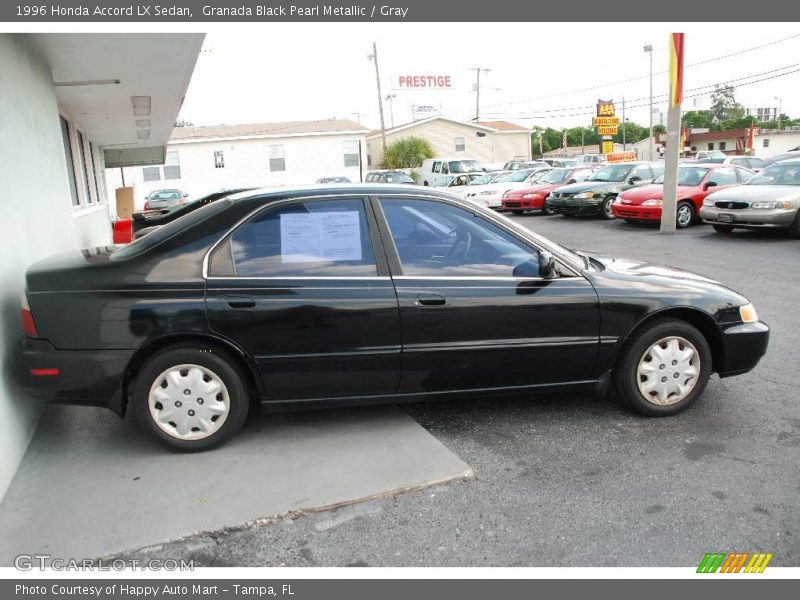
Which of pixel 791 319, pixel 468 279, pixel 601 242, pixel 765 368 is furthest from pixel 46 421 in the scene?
pixel 601 242

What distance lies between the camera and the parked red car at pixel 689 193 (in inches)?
574

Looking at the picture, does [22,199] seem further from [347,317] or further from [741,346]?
[741,346]

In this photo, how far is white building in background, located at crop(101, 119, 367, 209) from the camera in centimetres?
3506

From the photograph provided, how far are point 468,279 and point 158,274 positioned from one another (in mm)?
1849

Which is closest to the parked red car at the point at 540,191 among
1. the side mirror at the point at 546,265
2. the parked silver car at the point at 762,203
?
the parked silver car at the point at 762,203

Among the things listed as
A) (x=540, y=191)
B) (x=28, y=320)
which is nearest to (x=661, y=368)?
(x=28, y=320)

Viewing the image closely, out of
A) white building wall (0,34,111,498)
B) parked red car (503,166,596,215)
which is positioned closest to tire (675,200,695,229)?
parked red car (503,166,596,215)

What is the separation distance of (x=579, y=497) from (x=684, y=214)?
1291 cm

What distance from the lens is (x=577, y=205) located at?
57.5ft

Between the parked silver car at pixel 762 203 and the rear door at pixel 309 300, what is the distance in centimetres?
1056

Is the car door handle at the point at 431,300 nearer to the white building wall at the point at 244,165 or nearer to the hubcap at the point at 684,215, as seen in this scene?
the hubcap at the point at 684,215

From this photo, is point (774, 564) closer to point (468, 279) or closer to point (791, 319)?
point (468, 279)

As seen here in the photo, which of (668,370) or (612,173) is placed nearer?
(668,370)

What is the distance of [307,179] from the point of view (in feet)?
117
